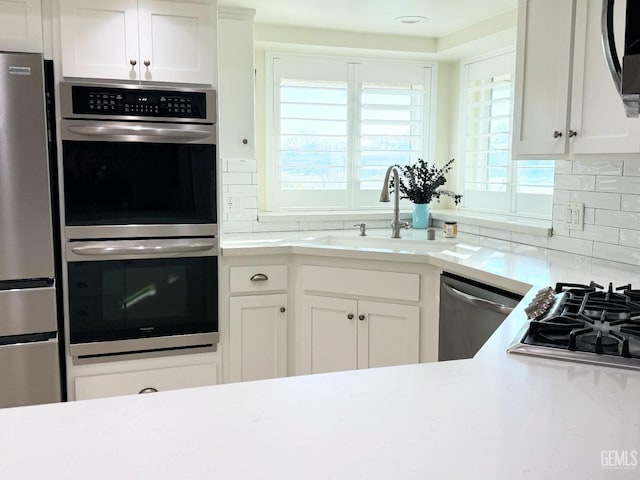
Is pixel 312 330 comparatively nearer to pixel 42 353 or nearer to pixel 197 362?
pixel 197 362

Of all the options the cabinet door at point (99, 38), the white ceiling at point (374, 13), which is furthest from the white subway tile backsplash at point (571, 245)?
the cabinet door at point (99, 38)

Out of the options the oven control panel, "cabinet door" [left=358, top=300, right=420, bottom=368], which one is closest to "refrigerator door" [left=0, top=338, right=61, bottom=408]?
the oven control panel

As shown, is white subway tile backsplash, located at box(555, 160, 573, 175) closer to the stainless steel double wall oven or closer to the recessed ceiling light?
the recessed ceiling light

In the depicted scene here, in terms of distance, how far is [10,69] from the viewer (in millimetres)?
2352

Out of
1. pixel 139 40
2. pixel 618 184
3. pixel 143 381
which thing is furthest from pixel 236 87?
pixel 618 184

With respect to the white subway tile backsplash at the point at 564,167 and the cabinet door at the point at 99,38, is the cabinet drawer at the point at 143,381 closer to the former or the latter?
the cabinet door at the point at 99,38

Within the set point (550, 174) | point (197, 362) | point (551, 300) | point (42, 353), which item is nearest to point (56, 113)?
point (42, 353)

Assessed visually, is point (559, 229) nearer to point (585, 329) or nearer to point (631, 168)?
point (631, 168)

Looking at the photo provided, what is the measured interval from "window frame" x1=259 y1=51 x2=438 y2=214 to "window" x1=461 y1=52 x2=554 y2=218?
220 millimetres

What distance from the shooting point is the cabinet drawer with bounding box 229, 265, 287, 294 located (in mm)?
2844

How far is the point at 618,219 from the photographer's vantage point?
2396 millimetres

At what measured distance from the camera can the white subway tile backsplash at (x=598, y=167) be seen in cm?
240

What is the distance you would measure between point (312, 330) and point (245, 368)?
1.28 ft

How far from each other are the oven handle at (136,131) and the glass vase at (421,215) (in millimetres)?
1442
